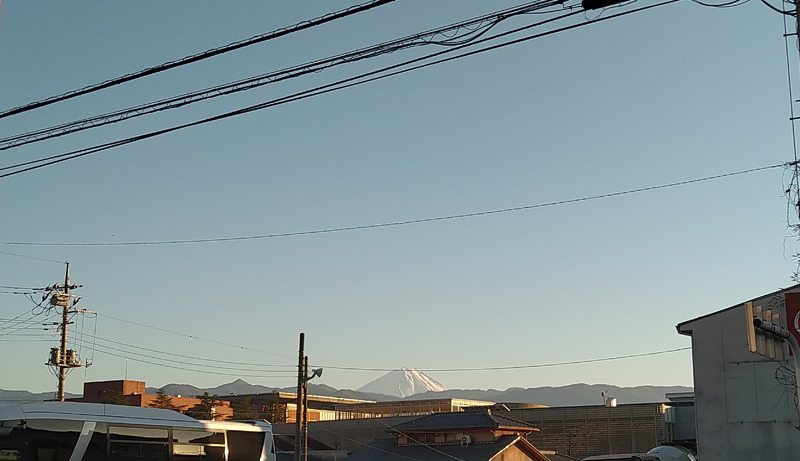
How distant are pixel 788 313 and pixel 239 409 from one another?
72751mm

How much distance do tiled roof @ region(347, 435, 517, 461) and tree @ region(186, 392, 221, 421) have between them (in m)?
24.4

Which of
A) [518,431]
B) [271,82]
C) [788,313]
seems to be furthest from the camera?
[518,431]

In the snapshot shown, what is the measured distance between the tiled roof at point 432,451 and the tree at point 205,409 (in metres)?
24.4

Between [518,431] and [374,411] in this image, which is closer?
[518,431]

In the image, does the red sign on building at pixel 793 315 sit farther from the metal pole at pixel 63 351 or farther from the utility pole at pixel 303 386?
the metal pole at pixel 63 351

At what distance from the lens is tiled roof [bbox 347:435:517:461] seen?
1738 inches

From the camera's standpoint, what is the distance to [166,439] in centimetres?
1873

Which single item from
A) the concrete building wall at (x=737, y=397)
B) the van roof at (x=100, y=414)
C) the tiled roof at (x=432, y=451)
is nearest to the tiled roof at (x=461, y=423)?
the tiled roof at (x=432, y=451)

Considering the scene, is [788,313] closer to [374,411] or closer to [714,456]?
[714,456]

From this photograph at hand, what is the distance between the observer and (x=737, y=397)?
25.6m

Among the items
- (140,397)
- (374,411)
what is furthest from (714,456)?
(374,411)

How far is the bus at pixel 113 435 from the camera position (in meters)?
16.4

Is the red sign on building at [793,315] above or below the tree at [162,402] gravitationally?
above

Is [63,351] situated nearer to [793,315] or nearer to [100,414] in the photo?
[100,414]
